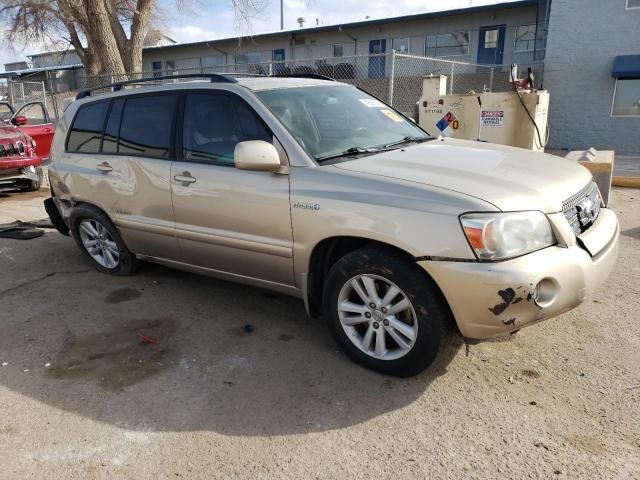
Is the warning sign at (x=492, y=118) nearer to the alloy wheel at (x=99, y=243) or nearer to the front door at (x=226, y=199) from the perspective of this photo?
the front door at (x=226, y=199)

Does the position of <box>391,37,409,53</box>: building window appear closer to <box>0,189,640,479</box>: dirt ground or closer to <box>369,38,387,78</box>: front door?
<box>369,38,387,78</box>: front door

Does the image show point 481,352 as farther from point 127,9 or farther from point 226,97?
point 127,9

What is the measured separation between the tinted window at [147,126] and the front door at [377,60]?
71.9 feet

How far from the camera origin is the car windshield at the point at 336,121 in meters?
3.54

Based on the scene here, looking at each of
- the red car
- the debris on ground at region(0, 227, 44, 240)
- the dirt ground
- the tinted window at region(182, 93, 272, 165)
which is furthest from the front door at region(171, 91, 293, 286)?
the red car

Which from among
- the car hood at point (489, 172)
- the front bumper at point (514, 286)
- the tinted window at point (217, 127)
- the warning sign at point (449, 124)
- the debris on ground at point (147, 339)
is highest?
the tinted window at point (217, 127)

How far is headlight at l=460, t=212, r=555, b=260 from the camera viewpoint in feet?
8.75

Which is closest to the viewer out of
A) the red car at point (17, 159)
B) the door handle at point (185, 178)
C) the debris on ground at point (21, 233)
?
the door handle at point (185, 178)

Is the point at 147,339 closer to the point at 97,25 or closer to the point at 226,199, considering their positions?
the point at 226,199

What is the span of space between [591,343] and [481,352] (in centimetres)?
78

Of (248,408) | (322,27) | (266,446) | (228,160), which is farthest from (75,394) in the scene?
(322,27)

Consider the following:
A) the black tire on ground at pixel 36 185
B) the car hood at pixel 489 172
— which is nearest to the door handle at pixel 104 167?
the car hood at pixel 489 172

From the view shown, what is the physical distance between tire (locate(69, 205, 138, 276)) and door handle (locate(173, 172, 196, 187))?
1.17 metres

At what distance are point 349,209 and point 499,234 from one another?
0.86 metres
